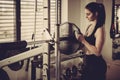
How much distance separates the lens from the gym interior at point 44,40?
2.52m

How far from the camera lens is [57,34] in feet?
A: 7.72

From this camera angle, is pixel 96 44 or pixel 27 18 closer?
pixel 96 44

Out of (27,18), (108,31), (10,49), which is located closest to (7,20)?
(27,18)

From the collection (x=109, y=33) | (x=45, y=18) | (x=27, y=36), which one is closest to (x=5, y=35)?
(x=27, y=36)

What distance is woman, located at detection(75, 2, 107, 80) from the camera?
249 centimetres

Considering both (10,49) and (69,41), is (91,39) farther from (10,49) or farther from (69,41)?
(10,49)

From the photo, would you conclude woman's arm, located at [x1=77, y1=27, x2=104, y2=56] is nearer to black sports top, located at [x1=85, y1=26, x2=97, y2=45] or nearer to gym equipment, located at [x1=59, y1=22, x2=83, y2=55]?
black sports top, located at [x1=85, y1=26, x2=97, y2=45]

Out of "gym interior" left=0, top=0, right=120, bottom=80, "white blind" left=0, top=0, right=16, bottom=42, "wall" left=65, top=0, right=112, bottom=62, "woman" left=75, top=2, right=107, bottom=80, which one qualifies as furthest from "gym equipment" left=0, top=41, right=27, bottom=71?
"wall" left=65, top=0, right=112, bottom=62

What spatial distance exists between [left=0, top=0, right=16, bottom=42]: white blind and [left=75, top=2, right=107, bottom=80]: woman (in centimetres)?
176

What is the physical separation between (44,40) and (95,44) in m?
0.50

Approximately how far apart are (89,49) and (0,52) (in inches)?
48.4

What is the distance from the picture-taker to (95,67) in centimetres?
254

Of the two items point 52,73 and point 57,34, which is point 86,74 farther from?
point 52,73

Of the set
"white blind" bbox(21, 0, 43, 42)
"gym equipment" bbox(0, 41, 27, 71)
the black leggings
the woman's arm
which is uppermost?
"white blind" bbox(21, 0, 43, 42)
